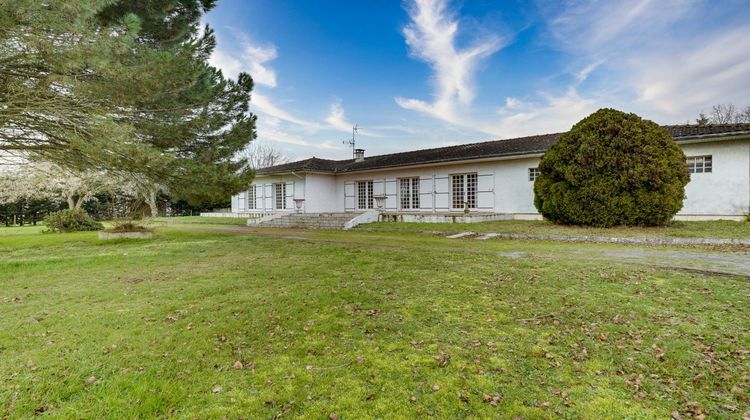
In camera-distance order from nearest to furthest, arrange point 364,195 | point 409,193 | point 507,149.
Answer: point 507,149 → point 409,193 → point 364,195

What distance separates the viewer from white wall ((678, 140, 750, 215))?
460 inches

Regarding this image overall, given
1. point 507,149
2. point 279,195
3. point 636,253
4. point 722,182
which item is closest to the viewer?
point 636,253

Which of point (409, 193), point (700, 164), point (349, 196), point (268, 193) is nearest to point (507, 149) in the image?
point (409, 193)

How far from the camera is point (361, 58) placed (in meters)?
16.8

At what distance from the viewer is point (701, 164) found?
12422mm

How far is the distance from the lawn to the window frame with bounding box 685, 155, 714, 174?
9806 mm

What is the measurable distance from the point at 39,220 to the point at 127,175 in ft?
92.7

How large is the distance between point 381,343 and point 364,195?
1841 cm

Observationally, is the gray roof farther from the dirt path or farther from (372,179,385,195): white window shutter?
the dirt path

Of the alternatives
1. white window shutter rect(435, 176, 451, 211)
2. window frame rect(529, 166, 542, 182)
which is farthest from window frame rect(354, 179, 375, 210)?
window frame rect(529, 166, 542, 182)

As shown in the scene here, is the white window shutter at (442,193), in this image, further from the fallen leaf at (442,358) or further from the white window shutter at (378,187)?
the fallen leaf at (442,358)

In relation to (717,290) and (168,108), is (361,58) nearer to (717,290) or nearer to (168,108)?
(168,108)

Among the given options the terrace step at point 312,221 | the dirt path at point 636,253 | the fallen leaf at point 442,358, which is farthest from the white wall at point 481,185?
the fallen leaf at point 442,358

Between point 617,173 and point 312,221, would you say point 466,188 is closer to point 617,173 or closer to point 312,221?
point 617,173
